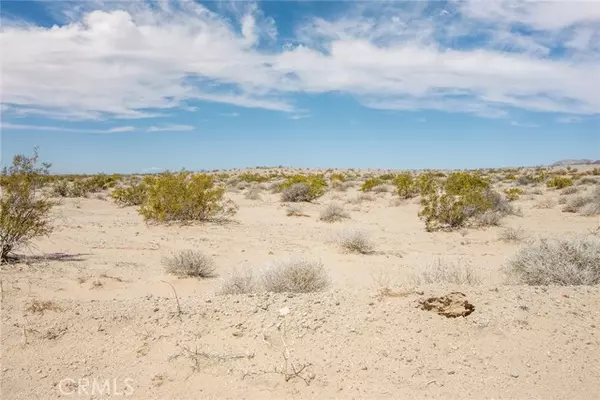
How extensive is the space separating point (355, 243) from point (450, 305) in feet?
21.7

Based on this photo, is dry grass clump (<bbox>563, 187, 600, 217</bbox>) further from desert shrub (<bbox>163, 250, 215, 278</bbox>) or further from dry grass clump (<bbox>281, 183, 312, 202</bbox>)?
desert shrub (<bbox>163, 250, 215, 278</bbox>)

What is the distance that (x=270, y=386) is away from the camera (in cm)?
431

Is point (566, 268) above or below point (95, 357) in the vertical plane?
above

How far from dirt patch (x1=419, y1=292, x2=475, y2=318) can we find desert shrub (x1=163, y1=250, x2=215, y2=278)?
16.8 feet

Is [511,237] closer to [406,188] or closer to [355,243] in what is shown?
[355,243]

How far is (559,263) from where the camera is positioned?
22.1 ft

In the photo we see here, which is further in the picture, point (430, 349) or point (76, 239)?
point (76, 239)

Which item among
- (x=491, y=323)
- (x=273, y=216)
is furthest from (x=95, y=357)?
(x=273, y=216)

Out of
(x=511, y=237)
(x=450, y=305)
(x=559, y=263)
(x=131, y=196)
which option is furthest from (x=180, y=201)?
(x=450, y=305)

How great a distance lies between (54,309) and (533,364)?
5406 mm

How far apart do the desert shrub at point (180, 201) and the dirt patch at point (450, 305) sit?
12.2m

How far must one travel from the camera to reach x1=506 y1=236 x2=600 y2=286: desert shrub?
6.51 metres

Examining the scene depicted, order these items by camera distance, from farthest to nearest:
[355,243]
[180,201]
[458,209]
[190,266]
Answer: [180,201] → [458,209] → [355,243] → [190,266]

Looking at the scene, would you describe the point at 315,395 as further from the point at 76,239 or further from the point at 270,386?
the point at 76,239
